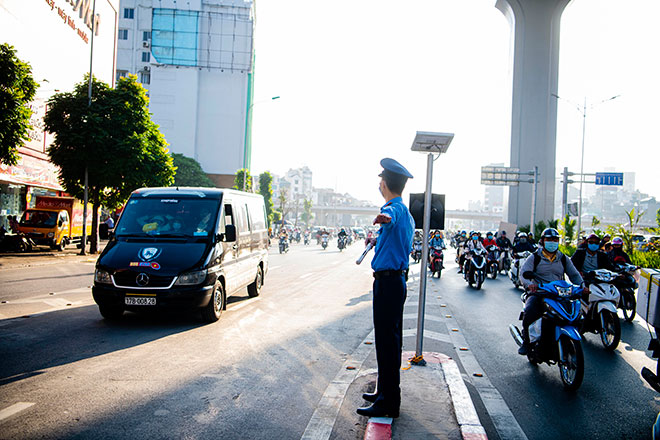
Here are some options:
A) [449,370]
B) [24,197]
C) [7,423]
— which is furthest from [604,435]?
[24,197]

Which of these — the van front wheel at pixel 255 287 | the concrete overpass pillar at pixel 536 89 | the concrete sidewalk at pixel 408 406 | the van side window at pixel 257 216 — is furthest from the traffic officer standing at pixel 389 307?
the concrete overpass pillar at pixel 536 89

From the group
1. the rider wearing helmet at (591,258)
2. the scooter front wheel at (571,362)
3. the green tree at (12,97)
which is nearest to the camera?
the scooter front wheel at (571,362)

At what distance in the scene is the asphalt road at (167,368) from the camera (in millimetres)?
3840

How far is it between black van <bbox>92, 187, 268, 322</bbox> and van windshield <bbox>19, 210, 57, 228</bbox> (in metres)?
17.5

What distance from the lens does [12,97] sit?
14.8 meters

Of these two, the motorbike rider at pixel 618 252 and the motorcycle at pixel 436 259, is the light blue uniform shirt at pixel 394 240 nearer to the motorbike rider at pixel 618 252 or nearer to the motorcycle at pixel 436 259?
the motorbike rider at pixel 618 252

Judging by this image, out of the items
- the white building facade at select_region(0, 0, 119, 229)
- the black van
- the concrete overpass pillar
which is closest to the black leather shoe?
the black van

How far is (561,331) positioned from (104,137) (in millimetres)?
19375

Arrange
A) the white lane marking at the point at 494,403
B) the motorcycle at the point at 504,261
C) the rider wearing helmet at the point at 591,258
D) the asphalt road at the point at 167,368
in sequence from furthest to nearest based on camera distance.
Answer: the motorcycle at the point at 504,261
the rider wearing helmet at the point at 591,258
the white lane marking at the point at 494,403
the asphalt road at the point at 167,368

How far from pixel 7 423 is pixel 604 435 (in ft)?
14.9

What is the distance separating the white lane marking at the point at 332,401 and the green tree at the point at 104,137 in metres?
17.4

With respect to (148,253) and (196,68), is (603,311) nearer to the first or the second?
(148,253)

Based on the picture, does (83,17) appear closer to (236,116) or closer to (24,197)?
(24,197)

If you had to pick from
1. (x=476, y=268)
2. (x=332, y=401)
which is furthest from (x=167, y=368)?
(x=476, y=268)
